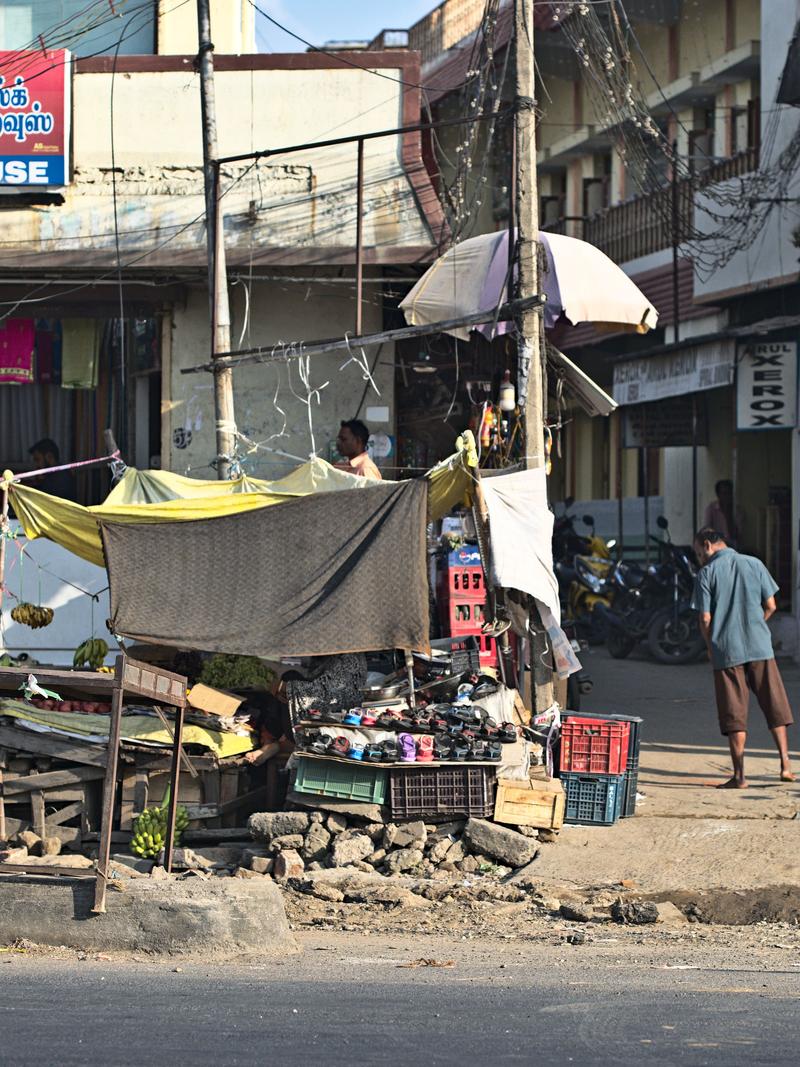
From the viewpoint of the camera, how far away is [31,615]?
11.6 meters

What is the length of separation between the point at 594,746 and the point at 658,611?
7.79m

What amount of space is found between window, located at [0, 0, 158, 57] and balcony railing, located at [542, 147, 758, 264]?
6.87 meters

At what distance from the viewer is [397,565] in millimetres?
9992

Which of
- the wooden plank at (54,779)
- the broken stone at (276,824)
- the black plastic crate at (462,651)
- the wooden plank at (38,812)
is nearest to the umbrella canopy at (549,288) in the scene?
the black plastic crate at (462,651)

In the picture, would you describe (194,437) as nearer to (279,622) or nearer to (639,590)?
(279,622)

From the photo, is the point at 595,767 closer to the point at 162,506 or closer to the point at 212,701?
the point at 212,701

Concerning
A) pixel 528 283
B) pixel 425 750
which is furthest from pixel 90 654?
pixel 528 283

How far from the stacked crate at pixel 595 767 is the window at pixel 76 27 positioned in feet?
27.4

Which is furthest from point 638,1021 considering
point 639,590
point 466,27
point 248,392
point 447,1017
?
point 466,27

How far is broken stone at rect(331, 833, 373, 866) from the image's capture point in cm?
927

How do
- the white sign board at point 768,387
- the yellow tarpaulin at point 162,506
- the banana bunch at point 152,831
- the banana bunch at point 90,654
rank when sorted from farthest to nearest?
1. the white sign board at point 768,387
2. the banana bunch at point 90,654
3. the yellow tarpaulin at point 162,506
4. the banana bunch at point 152,831

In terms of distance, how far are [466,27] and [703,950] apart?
2115 cm

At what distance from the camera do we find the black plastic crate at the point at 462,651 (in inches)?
415

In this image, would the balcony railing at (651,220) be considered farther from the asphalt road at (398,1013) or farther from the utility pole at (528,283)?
the asphalt road at (398,1013)
